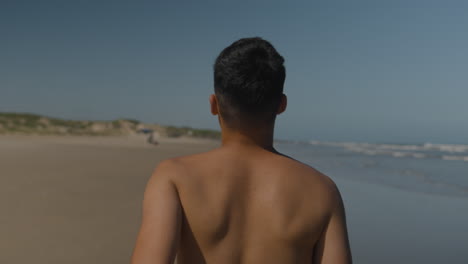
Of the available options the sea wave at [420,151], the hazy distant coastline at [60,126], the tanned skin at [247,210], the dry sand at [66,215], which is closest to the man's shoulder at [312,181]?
the tanned skin at [247,210]

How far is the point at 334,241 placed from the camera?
1.32 metres

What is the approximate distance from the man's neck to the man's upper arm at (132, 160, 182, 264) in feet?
0.70

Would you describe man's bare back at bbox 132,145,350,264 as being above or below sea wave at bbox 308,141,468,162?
above

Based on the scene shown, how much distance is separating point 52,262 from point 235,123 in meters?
3.33

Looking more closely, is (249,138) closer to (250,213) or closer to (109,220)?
(250,213)

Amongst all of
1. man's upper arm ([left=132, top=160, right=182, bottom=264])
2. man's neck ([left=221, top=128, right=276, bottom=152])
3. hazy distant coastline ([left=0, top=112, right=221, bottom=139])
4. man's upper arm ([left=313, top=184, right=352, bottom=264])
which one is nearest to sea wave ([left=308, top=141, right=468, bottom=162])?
hazy distant coastline ([left=0, top=112, right=221, bottom=139])

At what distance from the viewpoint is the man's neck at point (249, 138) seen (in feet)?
4.51

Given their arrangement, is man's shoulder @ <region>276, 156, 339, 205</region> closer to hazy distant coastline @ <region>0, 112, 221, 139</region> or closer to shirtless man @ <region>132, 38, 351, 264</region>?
shirtless man @ <region>132, 38, 351, 264</region>

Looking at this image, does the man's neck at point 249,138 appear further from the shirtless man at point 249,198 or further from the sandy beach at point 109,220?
the sandy beach at point 109,220

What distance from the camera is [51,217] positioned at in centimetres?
520

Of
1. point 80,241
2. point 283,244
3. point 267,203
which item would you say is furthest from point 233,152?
point 80,241

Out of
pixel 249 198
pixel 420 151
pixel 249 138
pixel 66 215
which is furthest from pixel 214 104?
pixel 420 151

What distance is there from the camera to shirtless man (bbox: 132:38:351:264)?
1284mm

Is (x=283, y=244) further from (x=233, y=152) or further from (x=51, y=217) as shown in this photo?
(x=51, y=217)
